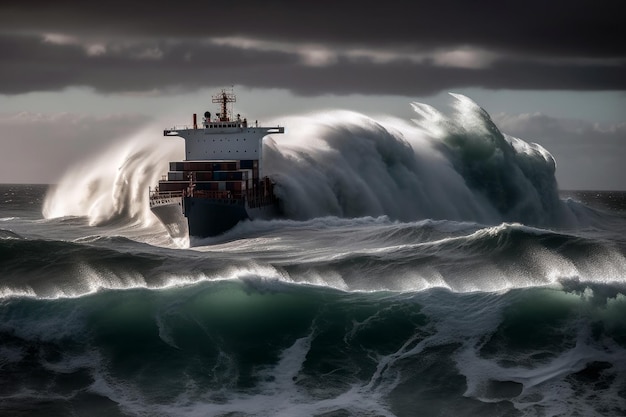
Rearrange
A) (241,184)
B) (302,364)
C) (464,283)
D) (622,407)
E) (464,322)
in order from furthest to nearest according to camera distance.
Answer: (241,184) → (464,283) → (464,322) → (302,364) → (622,407)

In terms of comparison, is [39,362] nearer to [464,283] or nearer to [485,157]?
[464,283]

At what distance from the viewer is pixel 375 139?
73.1 m

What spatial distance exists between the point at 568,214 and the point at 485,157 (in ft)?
29.8

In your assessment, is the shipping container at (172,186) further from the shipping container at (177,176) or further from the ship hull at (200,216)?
the ship hull at (200,216)

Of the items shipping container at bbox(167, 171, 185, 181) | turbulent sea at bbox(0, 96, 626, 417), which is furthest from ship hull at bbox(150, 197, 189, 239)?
turbulent sea at bbox(0, 96, 626, 417)

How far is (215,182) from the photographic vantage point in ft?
196

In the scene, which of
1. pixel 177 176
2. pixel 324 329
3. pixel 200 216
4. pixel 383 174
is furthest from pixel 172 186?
pixel 324 329

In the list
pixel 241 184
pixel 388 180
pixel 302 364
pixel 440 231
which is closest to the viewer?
pixel 302 364

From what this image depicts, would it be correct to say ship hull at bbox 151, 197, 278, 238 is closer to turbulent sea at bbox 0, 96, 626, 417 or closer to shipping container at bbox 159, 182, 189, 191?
shipping container at bbox 159, 182, 189, 191

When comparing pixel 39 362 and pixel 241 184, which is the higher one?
A: pixel 241 184

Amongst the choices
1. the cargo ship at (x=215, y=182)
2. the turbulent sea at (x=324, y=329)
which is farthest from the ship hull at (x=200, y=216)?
the turbulent sea at (x=324, y=329)

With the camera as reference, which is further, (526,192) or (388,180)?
(526,192)

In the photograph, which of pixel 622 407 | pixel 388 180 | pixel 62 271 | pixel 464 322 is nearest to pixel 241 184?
pixel 388 180

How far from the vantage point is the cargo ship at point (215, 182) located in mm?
55031
